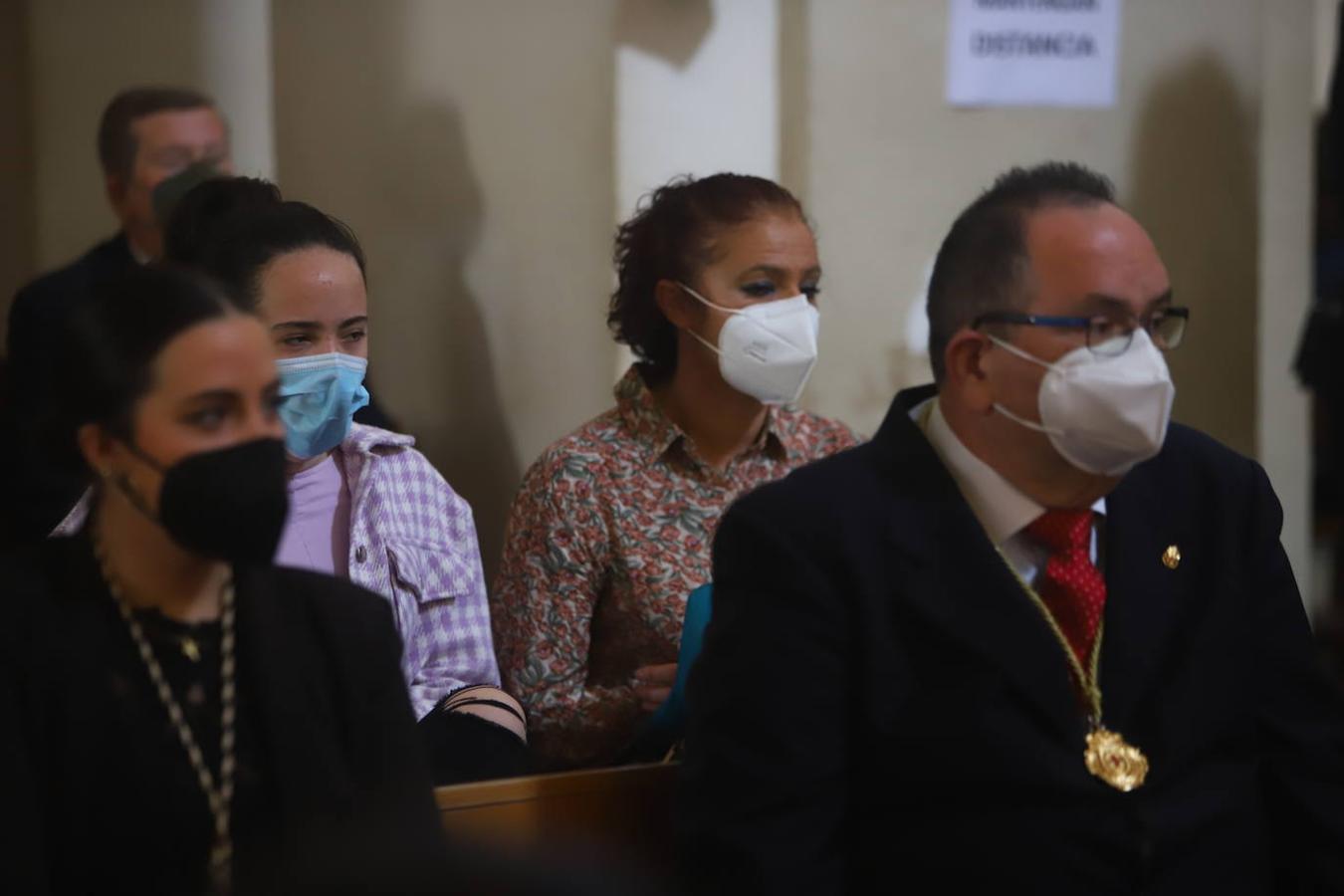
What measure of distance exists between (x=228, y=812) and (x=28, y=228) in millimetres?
2402

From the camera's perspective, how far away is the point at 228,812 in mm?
1717

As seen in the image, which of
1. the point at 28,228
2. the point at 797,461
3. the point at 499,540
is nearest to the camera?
the point at 797,461

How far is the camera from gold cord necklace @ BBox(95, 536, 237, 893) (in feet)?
5.58

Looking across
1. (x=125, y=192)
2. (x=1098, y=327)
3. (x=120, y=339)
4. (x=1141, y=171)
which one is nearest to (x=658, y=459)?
(x=1098, y=327)

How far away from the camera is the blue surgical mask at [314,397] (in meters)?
2.53

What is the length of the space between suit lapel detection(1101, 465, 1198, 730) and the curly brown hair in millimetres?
1220

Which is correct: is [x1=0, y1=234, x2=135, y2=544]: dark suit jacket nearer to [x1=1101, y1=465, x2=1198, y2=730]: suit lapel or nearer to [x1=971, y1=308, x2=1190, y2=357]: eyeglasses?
[x1=971, y1=308, x2=1190, y2=357]: eyeglasses

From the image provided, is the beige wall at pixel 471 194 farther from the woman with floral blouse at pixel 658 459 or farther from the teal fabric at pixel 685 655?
the teal fabric at pixel 685 655

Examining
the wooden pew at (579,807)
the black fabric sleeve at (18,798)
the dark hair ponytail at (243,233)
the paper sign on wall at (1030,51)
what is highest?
the paper sign on wall at (1030,51)

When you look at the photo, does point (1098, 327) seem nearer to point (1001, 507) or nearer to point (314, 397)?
point (1001, 507)

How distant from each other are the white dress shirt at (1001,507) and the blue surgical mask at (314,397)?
933 mm

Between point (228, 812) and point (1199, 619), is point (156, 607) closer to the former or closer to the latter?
point (228, 812)

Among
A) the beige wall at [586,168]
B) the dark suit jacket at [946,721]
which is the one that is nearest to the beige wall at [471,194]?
the beige wall at [586,168]

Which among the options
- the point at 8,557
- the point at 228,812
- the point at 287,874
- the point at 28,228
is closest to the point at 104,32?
the point at 28,228
